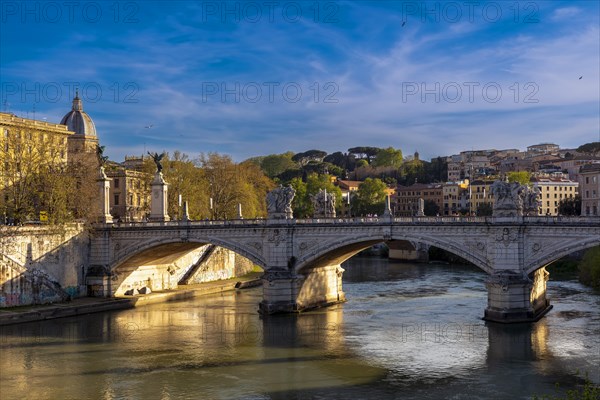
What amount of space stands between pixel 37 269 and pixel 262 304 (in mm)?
13122

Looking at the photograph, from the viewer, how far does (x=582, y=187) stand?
7856cm

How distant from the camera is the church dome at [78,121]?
8144 centimetres

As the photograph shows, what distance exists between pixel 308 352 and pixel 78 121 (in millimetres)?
56365

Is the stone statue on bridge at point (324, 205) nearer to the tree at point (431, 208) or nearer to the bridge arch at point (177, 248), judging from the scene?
the bridge arch at point (177, 248)

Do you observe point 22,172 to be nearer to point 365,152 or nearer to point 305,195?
point 305,195

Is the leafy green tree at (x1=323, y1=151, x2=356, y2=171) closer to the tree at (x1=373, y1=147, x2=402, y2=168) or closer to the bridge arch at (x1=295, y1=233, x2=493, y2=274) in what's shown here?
the tree at (x1=373, y1=147, x2=402, y2=168)

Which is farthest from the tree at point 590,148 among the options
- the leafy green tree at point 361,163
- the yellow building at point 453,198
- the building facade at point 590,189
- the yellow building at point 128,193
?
the yellow building at point 128,193

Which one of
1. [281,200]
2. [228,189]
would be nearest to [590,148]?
[228,189]

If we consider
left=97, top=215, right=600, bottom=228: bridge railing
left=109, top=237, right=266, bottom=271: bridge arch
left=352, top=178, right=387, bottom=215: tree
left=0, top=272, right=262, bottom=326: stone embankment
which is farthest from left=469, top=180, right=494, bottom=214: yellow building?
left=97, top=215, right=600, bottom=228: bridge railing

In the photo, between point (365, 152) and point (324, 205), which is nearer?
point (324, 205)

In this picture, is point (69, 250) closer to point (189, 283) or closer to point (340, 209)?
point (189, 283)

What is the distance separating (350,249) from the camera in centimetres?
4456

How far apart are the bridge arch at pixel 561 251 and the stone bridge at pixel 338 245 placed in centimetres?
5

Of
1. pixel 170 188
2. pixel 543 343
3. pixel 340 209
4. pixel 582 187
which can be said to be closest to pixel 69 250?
pixel 170 188
